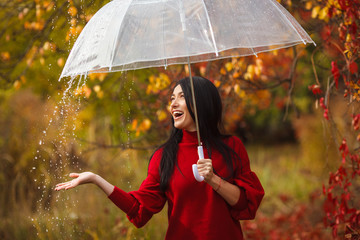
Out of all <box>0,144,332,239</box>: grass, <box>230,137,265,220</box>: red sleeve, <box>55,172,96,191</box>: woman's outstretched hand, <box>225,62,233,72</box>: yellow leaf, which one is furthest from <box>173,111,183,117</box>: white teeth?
<box>0,144,332,239</box>: grass

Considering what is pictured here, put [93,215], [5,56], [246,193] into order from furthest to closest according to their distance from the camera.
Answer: [5,56] < [93,215] < [246,193]

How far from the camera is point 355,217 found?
3549 mm

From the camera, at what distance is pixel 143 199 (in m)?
2.71

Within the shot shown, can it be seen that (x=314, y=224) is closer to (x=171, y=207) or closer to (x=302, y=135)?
(x=302, y=135)

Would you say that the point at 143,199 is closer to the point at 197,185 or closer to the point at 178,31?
the point at 197,185

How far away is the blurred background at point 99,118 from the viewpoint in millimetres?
4289

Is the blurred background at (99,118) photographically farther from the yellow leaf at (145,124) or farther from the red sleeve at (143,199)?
the red sleeve at (143,199)

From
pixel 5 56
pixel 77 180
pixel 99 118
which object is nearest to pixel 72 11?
pixel 5 56

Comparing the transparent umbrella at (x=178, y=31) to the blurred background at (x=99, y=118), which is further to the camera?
the blurred background at (x=99, y=118)

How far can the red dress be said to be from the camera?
2.63m

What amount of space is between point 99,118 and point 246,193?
4.46 meters

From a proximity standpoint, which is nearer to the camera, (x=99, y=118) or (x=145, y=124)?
(x=145, y=124)

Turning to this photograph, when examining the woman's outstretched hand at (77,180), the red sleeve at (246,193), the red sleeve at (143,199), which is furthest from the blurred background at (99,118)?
the woman's outstretched hand at (77,180)

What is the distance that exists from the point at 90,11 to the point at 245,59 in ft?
4.87
